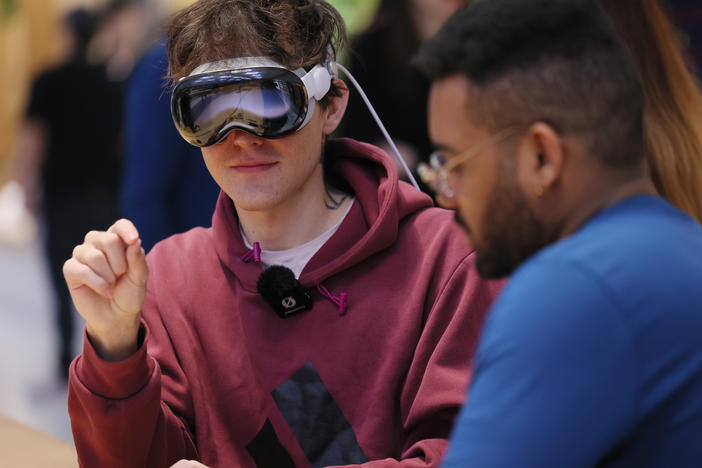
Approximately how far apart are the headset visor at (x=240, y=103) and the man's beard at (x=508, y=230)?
1.79 feet

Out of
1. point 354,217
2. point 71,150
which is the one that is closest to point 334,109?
point 354,217

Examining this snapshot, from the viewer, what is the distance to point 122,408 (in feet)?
4.87

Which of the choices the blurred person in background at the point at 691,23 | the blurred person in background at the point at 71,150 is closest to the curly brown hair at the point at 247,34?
the blurred person in background at the point at 691,23

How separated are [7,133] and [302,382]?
9294 millimetres

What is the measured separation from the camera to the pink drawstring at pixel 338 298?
161 cm

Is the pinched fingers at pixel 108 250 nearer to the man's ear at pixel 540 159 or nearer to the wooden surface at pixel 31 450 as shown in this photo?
the wooden surface at pixel 31 450

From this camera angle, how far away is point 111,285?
149cm

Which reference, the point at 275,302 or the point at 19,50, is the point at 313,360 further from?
the point at 19,50

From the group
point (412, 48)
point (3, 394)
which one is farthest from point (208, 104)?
point (3, 394)

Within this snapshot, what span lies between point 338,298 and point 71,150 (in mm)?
3164

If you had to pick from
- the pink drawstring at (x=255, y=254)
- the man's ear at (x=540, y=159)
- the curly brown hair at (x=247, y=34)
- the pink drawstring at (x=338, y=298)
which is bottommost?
the pink drawstring at (x=338, y=298)

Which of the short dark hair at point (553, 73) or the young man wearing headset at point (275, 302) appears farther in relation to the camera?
the young man wearing headset at point (275, 302)

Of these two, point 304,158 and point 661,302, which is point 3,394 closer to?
point 304,158

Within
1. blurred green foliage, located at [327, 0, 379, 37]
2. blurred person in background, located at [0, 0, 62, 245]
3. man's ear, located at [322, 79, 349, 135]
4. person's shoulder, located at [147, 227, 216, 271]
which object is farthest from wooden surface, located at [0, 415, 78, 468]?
blurred person in background, located at [0, 0, 62, 245]
